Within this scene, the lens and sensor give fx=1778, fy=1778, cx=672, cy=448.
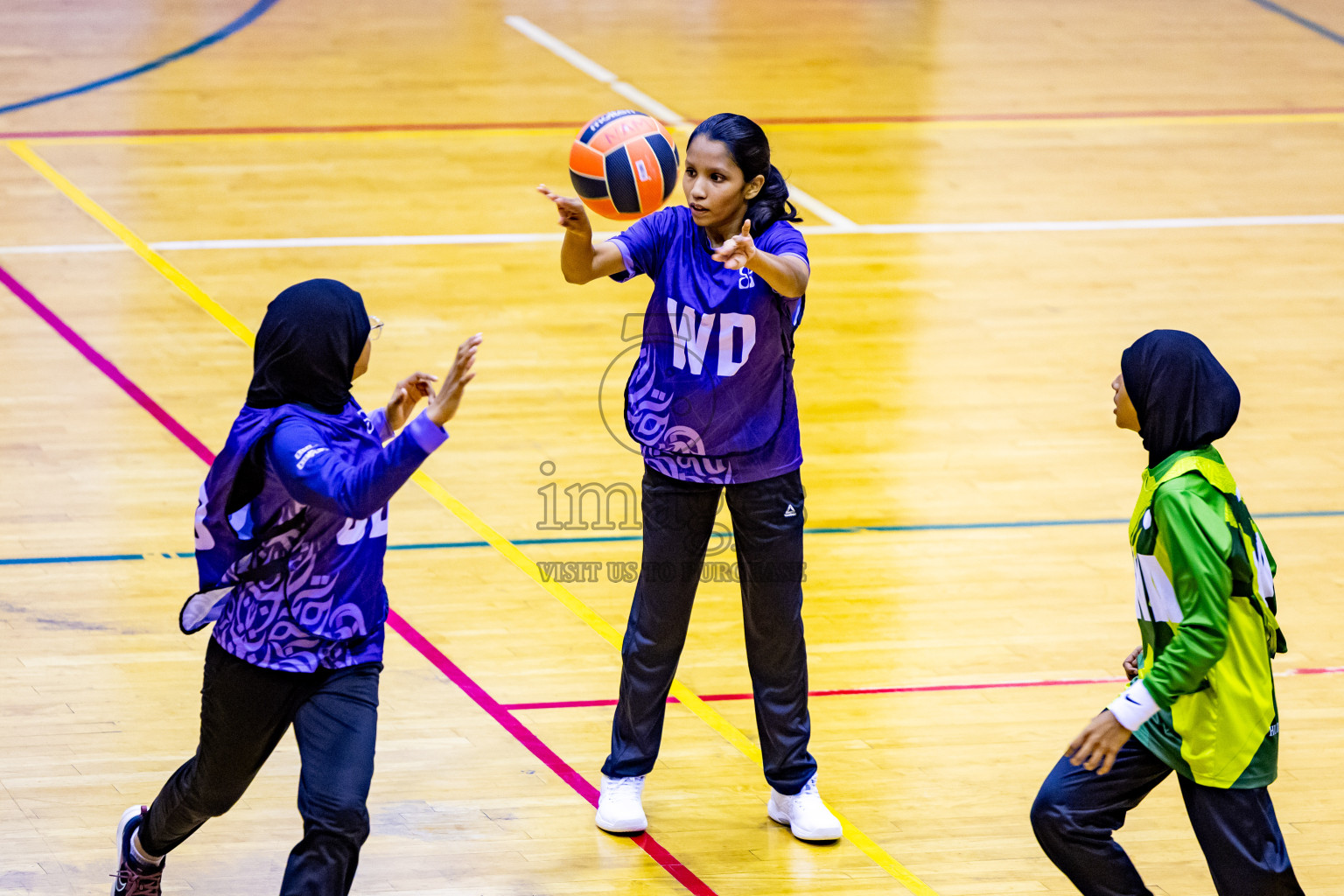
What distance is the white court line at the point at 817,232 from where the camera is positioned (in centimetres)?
985

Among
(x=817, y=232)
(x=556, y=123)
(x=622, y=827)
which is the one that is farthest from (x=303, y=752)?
(x=556, y=123)

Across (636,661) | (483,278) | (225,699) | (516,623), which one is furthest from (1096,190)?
(225,699)

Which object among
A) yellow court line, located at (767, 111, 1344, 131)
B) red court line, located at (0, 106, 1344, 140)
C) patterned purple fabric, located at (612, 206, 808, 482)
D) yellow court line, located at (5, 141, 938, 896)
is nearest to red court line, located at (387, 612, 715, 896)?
yellow court line, located at (5, 141, 938, 896)

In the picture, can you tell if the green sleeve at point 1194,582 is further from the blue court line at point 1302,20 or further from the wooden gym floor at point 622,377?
the blue court line at point 1302,20

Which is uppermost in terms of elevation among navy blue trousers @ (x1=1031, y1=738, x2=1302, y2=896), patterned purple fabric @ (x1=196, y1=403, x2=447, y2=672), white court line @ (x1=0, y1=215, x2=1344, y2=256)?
patterned purple fabric @ (x1=196, y1=403, x2=447, y2=672)

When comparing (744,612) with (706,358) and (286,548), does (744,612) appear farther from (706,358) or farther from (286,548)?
(286,548)

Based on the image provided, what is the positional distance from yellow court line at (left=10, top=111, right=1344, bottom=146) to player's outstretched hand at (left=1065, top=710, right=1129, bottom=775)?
884cm

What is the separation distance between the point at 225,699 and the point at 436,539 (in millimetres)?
2947

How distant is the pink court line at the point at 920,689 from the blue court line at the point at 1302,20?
34.9 feet

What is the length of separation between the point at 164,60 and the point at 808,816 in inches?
409

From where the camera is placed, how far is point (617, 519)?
7.36 m

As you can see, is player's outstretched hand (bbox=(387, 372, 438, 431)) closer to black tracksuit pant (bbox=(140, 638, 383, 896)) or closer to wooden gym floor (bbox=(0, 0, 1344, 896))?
black tracksuit pant (bbox=(140, 638, 383, 896))

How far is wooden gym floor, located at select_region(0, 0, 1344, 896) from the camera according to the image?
5.30 meters

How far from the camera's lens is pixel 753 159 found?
4734 millimetres
